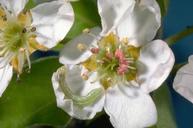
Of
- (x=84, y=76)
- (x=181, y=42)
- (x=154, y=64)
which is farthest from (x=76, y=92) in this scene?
(x=181, y=42)

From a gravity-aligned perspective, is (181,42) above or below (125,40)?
below

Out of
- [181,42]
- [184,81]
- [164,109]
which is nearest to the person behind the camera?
[184,81]

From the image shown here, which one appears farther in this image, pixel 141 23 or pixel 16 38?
pixel 16 38

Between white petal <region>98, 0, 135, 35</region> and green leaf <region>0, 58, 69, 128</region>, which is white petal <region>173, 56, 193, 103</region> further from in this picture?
green leaf <region>0, 58, 69, 128</region>

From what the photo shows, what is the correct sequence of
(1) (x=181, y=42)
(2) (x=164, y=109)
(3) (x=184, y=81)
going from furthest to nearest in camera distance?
(1) (x=181, y=42) < (2) (x=164, y=109) < (3) (x=184, y=81)

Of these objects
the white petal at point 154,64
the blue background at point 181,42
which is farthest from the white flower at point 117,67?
the blue background at point 181,42

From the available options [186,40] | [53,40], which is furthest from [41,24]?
[186,40]

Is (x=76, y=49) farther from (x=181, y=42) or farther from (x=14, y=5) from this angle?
(x=181, y=42)

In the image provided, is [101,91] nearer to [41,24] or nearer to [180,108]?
[41,24]
